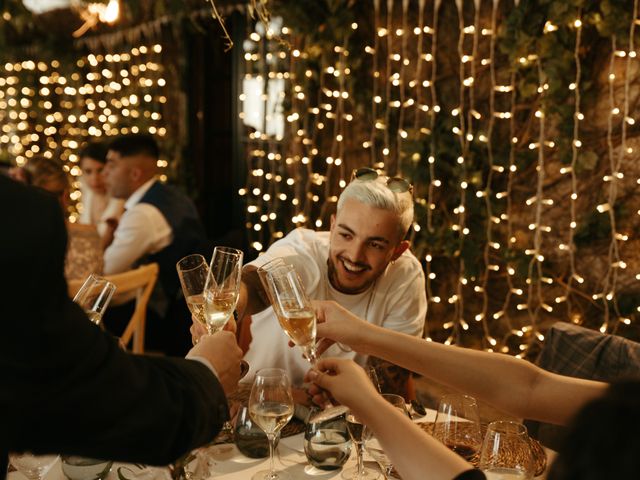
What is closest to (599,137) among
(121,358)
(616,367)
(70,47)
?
(616,367)

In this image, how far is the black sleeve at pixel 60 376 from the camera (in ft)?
2.68

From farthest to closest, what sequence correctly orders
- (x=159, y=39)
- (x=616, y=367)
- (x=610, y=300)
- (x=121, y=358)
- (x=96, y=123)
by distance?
1. (x=96, y=123)
2. (x=159, y=39)
3. (x=610, y=300)
4. (x=616, y=367)
5. (x=121, y=358)

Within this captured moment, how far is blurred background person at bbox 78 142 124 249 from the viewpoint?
485 centimetres

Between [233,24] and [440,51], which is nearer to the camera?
[440,51]

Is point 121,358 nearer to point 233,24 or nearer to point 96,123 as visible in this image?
point 233,24

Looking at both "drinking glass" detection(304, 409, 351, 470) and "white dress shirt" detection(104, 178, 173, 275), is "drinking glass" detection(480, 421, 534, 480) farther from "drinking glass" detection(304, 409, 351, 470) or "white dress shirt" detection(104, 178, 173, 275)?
"white dress shirt" detection(104, 178, 173, 275)

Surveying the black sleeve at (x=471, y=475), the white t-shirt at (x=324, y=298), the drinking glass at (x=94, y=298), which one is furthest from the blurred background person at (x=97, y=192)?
the black sleeve at (x=471, y=475)

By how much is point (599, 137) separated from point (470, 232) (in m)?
0.89

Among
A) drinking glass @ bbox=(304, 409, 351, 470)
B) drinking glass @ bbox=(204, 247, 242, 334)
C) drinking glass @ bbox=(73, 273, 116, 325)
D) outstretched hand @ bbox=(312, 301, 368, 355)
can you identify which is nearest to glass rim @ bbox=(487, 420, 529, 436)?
drinking glass @ bbox=(304, 409, 351, 470)

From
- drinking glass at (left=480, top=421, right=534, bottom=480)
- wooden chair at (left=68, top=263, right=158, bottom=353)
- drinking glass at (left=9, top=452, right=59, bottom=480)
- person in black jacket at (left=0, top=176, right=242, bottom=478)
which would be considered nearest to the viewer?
person in black jacket at (left=0, top=176, right=242, bottom=478)

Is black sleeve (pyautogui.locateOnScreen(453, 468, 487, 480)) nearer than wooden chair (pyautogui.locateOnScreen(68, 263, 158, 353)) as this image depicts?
Yes

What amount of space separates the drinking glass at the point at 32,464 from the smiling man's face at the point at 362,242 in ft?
3.53

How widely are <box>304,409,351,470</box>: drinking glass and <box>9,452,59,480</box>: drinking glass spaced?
0.54 meters

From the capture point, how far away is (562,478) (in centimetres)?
64
